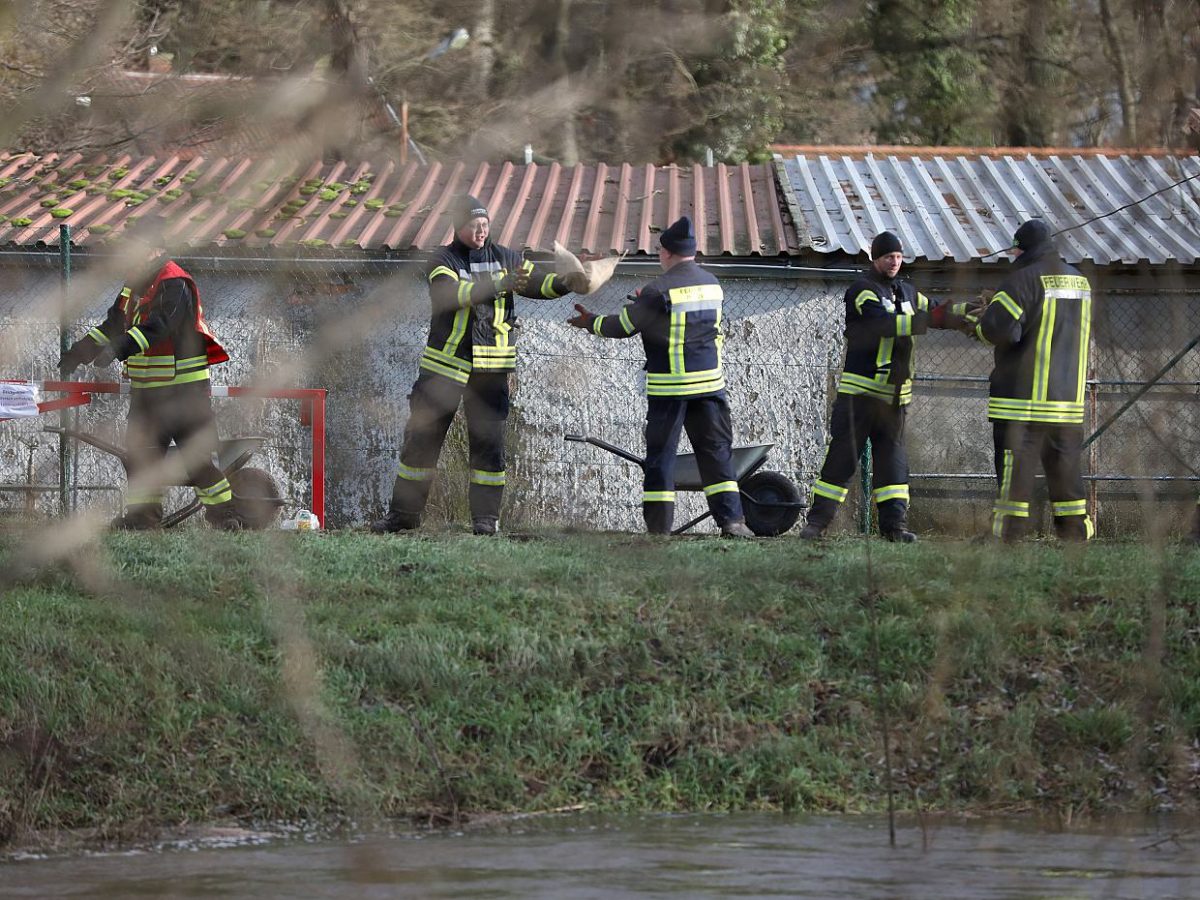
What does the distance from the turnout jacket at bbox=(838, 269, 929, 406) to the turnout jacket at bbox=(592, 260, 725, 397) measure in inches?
31.5

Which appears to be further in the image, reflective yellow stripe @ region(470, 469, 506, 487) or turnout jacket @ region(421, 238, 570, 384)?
reflective yellow stripe @ region(470, 469, 506, 487)

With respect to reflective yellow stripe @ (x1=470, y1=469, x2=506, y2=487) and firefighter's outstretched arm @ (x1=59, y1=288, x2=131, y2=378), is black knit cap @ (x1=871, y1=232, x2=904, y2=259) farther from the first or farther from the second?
firefighter's outstretched arm @ (x1=59, y1=288, x2=131, y2=378)

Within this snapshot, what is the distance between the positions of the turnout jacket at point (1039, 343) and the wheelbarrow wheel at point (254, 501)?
13.9 ft

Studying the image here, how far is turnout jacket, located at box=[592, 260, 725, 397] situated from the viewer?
9.89 metres

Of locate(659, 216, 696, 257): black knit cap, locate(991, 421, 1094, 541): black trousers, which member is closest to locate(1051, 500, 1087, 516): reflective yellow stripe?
locate(991, 421, 1094, 541): black trousers

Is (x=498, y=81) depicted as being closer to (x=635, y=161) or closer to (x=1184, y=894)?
(x=635, y=161)

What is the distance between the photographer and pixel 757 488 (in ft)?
37.2

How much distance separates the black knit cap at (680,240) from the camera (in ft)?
32.8

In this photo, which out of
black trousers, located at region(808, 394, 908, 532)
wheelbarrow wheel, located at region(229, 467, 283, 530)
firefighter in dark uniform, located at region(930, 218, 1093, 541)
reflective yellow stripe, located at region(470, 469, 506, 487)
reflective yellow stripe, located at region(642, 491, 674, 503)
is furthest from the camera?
reflective yellow stripe, located at region(470, 469, 506, 487)

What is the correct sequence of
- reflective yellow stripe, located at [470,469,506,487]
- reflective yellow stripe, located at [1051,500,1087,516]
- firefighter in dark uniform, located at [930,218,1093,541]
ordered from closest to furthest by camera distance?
firefighter in dark uniform, located at [930,218,1093,541] < reflective yellow stripe, located at [1051,500,1087,516] < reflective yellow stripe, located at [470,469,506,487]

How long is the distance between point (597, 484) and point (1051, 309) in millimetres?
4349

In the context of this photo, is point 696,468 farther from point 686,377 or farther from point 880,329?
point 880,329

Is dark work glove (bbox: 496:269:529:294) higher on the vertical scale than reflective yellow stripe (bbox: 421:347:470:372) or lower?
higher

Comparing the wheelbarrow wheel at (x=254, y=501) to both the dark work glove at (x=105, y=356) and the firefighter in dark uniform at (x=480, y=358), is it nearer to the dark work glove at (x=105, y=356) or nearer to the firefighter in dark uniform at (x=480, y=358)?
the firefighter in dark uniform at (x=480, y=358)
